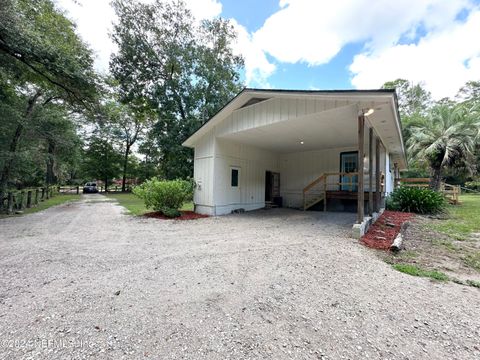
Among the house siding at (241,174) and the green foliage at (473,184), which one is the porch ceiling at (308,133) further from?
the green foliage at (473,184)

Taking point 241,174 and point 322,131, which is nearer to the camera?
point 322,131

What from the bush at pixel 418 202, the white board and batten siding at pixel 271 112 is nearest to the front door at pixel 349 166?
the bush at pixel 418 202

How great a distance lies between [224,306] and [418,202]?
11.4m

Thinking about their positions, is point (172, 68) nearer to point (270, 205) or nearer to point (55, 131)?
point (55, 131)

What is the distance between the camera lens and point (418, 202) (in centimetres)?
1006

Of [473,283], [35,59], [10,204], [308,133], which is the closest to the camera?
[473,283]

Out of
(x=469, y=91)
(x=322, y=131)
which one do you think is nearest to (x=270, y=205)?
(x=322, y=131)

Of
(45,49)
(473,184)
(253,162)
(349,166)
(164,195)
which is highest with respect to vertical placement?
(45,49)

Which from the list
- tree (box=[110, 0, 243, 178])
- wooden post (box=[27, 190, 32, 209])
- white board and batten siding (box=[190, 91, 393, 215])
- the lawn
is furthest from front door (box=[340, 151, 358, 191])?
wooden post (box=[27, 190, 32, 209])

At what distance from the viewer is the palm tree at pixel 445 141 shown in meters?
13.6

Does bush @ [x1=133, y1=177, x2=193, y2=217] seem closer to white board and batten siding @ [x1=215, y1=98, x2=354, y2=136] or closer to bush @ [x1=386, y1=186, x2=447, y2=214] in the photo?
white board and batten siding @ [x1=215, y1=98, x2=354, y2=136]

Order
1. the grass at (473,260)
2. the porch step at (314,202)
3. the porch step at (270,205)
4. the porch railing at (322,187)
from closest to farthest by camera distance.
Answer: the grass at (473,260) < the porch railing at (322,187) < the porch step at (314,202) < the porch step at (270,205)

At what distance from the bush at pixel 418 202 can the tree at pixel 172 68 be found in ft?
42.5

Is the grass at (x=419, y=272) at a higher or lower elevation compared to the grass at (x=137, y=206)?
higher
